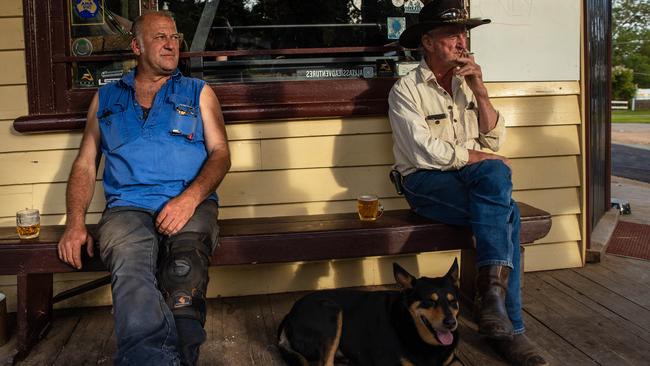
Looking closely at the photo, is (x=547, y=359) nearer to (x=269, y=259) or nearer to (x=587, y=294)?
(x=587, y=294)

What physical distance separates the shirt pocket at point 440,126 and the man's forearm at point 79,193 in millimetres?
1587

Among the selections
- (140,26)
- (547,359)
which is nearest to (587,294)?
(547,359)

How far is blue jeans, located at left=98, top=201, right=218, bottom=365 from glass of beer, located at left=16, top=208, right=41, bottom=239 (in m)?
0.45

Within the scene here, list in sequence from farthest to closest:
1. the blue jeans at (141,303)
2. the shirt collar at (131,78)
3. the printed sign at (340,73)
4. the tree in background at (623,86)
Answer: the tree in background at (623,86)
the printed sign at (340,73)
the shirt collar at (131,78)
the blue jeans at (141,303)

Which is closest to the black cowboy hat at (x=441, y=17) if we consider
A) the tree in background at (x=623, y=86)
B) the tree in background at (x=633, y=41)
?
the tree in background at (x=623, y=86)

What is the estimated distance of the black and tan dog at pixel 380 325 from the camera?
2.21 m

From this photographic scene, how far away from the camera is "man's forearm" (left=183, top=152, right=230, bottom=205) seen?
8.46 feet

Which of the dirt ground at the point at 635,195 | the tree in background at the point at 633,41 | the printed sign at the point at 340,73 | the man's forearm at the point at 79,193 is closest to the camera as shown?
the man's forearm at the point at 79,193

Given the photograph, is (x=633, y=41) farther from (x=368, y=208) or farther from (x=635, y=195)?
(x=368, y=208)

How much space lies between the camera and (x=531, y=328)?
289cm

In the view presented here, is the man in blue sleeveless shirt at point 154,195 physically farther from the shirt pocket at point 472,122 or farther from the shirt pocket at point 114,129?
the shirt pocket at point 472,122

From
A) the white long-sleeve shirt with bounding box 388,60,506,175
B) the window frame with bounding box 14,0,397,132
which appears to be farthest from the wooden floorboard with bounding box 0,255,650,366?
the window frame with bounding box 14,0,397,132

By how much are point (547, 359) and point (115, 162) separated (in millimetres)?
2024

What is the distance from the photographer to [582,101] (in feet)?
11.8
